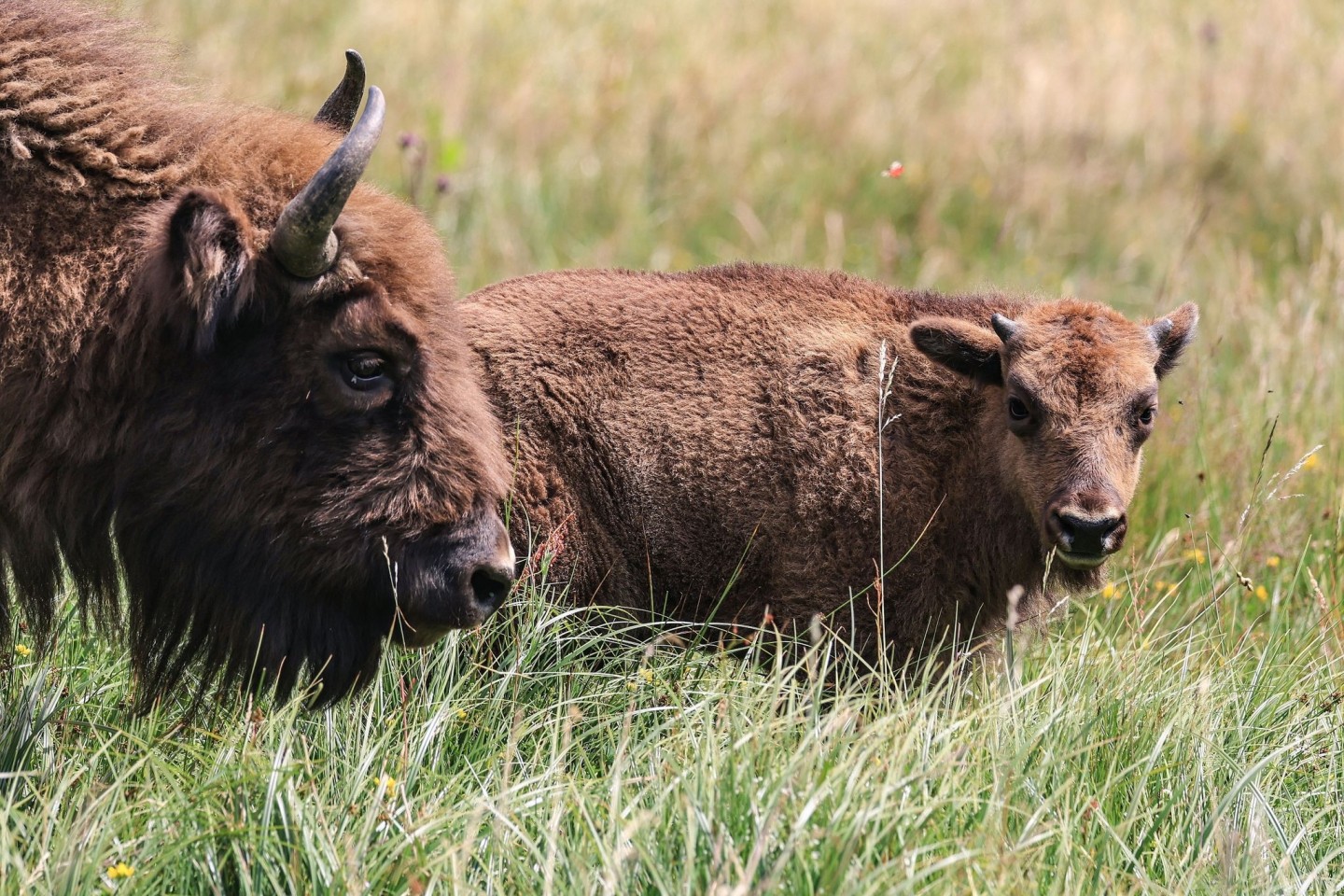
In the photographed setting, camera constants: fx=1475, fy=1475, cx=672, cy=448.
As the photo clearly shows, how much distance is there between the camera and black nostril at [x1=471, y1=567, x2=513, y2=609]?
150 inches

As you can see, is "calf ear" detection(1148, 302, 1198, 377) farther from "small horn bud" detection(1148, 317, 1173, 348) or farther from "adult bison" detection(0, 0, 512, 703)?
"adult bison" detection(0, 0, 512, 703)

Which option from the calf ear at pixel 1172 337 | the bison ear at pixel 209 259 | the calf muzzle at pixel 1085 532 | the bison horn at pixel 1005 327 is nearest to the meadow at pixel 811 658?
the calf muzzle at pixel 1085 532

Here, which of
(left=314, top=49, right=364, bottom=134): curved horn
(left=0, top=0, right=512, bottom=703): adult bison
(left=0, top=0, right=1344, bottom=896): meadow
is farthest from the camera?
(left=314, top=49, right=364, bottom=134): curved horn

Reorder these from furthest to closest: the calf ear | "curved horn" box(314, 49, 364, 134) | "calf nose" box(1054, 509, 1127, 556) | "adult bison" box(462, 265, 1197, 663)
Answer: the calf ear, "adult bison" box(462, 265, 1197, 663), "calf nose" box(1054, 509, 1127, 556), "curved horn" box(314, 49, 364, 134)

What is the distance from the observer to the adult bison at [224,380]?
358 cm

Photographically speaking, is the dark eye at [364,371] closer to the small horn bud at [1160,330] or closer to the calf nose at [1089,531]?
the calf nose at [1089,531]

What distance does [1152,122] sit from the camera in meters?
13.7

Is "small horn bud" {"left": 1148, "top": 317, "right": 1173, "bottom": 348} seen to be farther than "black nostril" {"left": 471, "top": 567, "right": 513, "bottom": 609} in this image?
Yes

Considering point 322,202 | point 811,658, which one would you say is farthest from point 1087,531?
point 322,202

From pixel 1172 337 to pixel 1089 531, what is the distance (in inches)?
41.6

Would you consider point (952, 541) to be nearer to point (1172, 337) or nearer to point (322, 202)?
point (1172, 337)

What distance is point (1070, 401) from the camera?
5.05 metres

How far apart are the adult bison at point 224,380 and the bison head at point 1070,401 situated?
1999 millimetres

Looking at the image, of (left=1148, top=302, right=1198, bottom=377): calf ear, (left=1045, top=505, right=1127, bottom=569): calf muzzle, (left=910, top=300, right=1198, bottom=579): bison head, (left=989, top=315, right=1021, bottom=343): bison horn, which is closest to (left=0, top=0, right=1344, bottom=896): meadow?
(left=1045, top=505, right=1127, bottom=569): calf muzzle
